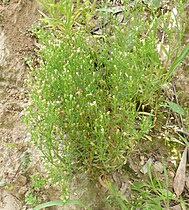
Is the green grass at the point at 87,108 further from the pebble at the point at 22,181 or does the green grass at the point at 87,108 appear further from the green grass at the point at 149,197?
the pebble at the point at 22,181

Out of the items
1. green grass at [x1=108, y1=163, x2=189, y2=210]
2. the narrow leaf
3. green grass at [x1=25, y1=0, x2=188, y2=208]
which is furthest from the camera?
the narrow leaf

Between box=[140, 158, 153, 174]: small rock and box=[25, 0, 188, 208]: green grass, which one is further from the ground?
box=[25, 0, 188, 208]: green grass

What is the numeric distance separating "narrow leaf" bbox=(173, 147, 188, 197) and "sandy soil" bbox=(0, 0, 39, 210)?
3.80ft

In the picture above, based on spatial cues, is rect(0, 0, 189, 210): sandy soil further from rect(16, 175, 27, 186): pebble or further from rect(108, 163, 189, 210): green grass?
rect(108, 163, 189, 210): green grass

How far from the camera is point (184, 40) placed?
9.14 feet

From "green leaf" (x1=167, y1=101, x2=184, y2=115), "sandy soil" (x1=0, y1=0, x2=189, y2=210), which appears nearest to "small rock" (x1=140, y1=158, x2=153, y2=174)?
"sandy soil" (x1=0, y1=0, x2=189, y2=210)

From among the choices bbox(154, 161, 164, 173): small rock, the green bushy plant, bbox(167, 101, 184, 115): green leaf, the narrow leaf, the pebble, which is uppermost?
the green bushy plant

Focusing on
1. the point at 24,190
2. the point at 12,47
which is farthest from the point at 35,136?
Answer: the point at 12,47

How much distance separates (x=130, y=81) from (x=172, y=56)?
0.94 meters

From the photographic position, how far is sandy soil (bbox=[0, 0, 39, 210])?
93.2 inches

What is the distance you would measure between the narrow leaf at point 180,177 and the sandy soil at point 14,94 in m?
1.16

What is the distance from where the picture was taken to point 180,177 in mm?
2264

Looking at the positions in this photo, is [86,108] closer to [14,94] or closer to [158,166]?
[158,166]

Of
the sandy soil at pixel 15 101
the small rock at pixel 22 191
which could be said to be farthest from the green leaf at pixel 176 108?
the small rock at pixel 22 191
